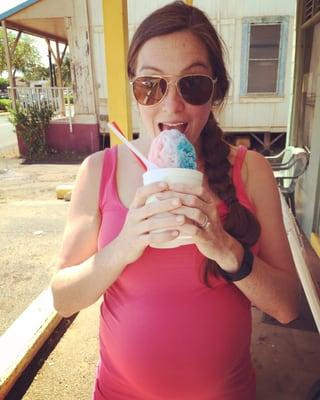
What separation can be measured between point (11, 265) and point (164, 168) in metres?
4.17

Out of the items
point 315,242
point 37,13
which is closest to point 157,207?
point 315,242

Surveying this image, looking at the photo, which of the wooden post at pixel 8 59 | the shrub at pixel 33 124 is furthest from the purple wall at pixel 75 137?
the wooden post at pixel 8 59

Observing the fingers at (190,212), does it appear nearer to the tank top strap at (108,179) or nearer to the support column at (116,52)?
the tank top strap at (108,179)

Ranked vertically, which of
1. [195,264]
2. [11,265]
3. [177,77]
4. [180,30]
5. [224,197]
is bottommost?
[11,265]

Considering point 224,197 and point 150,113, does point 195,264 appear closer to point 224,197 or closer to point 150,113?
point 224,197

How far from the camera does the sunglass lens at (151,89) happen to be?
49.0 inches

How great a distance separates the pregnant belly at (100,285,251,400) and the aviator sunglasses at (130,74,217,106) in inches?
25.3

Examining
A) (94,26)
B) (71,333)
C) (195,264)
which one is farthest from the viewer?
(94,26)

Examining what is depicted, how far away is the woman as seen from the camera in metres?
1.22

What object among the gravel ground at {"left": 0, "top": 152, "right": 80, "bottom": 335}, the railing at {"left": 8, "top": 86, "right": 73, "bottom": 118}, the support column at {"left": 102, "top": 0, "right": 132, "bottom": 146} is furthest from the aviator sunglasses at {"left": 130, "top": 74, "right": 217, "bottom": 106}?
the railing at {"left": 8, "top": 86, "right": 73, "bottom": 118}

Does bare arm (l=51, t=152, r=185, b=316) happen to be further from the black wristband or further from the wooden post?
the wooden post

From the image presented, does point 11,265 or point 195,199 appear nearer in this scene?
point 195,199

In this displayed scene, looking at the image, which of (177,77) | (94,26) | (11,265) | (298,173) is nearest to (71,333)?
(11,265)

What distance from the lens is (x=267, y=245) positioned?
132 centimetres
